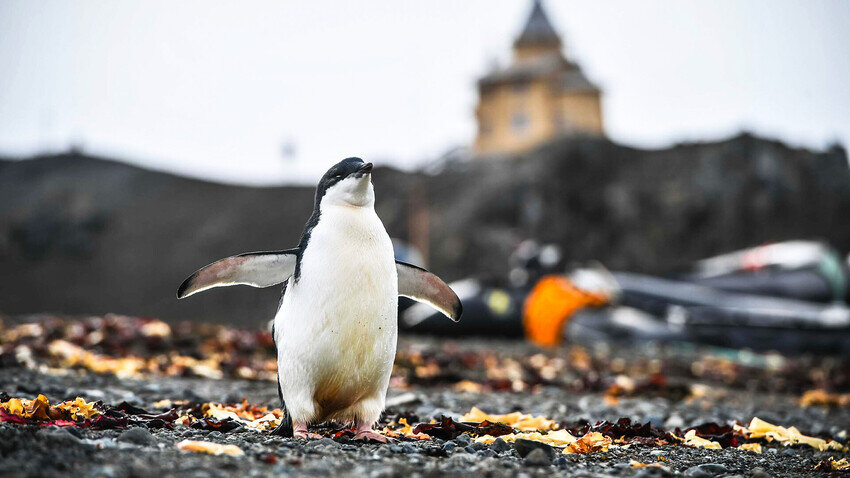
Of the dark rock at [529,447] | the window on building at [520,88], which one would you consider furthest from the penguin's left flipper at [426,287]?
the window on building at [520,88]

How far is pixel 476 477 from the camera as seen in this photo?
2.87 m

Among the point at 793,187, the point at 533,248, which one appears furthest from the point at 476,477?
the point at 793,187

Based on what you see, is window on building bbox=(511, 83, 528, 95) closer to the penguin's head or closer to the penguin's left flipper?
the penguin's left flipper

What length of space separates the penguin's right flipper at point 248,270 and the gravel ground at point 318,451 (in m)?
0.77

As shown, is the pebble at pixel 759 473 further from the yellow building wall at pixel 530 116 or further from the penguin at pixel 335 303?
the yellow building wall at pixel 530 116

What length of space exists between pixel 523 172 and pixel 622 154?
22.0 ft

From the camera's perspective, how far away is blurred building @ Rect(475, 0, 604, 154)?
49.3 meters

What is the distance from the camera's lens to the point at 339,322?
3.79 metres

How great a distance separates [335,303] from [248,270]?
57 centimetres

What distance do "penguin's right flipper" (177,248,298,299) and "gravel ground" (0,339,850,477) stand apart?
772 millimetres

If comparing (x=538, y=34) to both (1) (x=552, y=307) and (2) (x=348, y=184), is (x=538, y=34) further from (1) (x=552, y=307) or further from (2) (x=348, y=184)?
(2) (x=348, y=184)

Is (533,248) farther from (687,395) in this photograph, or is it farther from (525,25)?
(525,25)

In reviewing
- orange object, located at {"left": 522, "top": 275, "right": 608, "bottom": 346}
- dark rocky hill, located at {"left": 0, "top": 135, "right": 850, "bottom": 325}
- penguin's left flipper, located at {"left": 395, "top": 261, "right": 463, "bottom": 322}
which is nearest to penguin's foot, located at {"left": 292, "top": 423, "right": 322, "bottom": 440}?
penguin's left flipper, located at {"left": 395, "top": 261, "right": 463, "bottom": 322}

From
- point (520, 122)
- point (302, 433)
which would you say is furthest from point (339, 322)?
point (520, 122)
